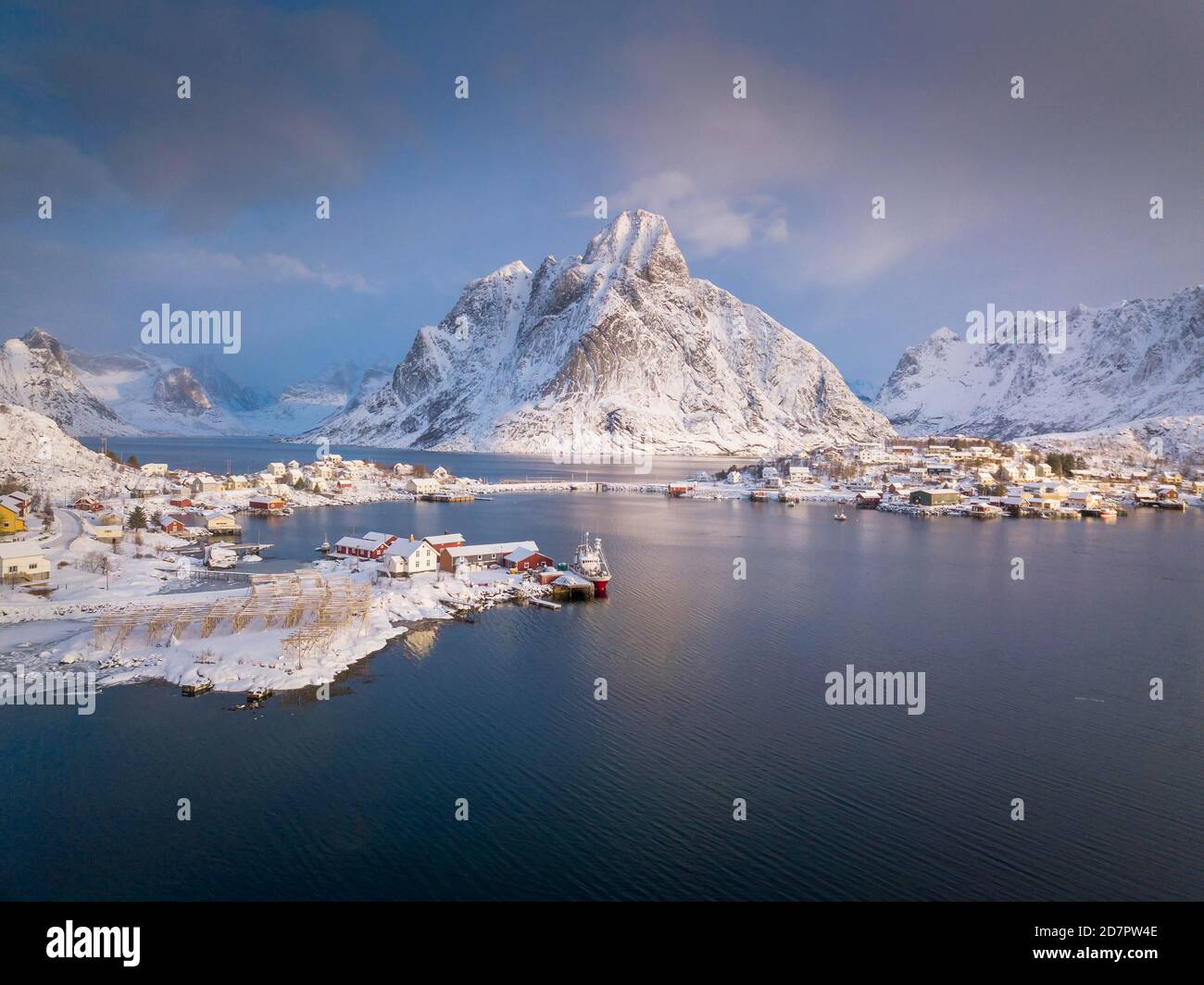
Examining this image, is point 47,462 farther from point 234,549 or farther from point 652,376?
point 652,376

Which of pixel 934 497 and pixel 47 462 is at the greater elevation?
pixel 47 462

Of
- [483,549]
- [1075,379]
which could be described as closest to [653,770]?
[483,549]

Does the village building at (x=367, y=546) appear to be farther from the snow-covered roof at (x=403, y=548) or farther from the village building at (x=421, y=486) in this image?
the village building at (x=421, y=486)

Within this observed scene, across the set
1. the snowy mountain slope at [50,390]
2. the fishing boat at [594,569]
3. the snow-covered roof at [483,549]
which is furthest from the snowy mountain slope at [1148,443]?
the snowy mountain slope at [50,390]

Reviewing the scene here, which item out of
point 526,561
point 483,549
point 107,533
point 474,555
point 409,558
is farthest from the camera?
point 107,533

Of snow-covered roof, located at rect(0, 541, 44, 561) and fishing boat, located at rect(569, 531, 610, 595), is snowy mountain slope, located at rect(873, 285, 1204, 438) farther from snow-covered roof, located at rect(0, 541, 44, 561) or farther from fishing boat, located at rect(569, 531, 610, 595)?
snow-covered roof, located at rect(0, 541, 44, 561)

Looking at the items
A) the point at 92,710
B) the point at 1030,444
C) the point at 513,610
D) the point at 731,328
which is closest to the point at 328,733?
the point at 92,710
